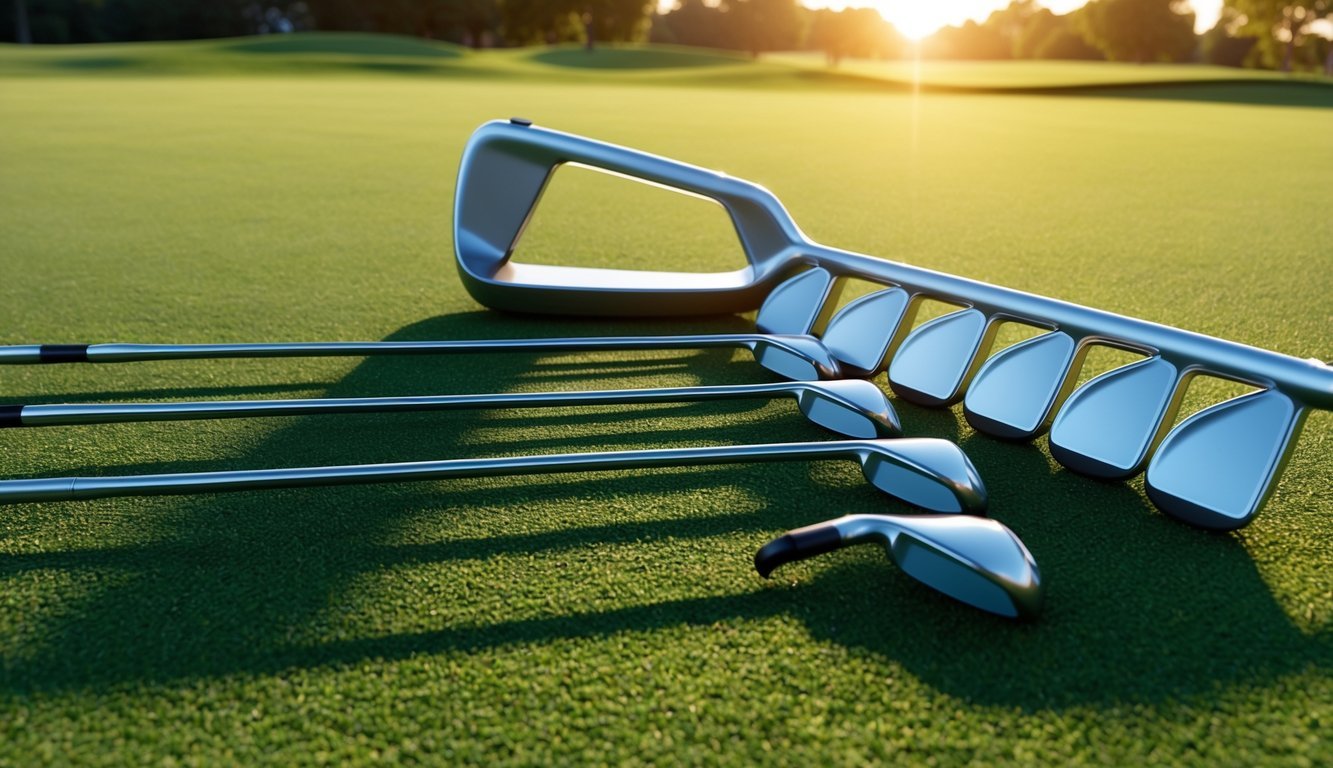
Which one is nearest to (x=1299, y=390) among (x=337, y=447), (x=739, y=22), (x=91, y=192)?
(x=337, y=447)

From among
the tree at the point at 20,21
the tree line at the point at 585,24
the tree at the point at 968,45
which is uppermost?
the tree at the point at 968,45

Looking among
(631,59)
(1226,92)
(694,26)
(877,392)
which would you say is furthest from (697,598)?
(694,26)

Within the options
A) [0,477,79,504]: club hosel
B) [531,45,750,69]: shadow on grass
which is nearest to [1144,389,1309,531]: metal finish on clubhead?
[0,477,79,504]: club hosel

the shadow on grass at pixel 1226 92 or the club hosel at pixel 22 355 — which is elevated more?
the shadow on grass at pixel 1226 92

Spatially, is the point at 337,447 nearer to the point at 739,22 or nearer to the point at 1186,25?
the point at 1186,25

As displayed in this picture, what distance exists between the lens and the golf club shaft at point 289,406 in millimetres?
1474

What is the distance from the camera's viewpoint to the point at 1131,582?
1204 millimetres

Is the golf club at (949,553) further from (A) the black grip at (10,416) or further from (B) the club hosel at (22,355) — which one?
(B) the club hosel at (22,355)

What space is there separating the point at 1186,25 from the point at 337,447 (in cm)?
7256

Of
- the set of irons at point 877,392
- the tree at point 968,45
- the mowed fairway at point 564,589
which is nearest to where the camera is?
the mowed fairway at point 564,589

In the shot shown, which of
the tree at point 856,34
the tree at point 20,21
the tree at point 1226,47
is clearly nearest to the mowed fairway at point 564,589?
the tree at point 20,21

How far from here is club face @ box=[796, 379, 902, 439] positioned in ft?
5.27

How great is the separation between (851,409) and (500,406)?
609mm

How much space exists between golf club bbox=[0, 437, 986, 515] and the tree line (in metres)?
45.4
